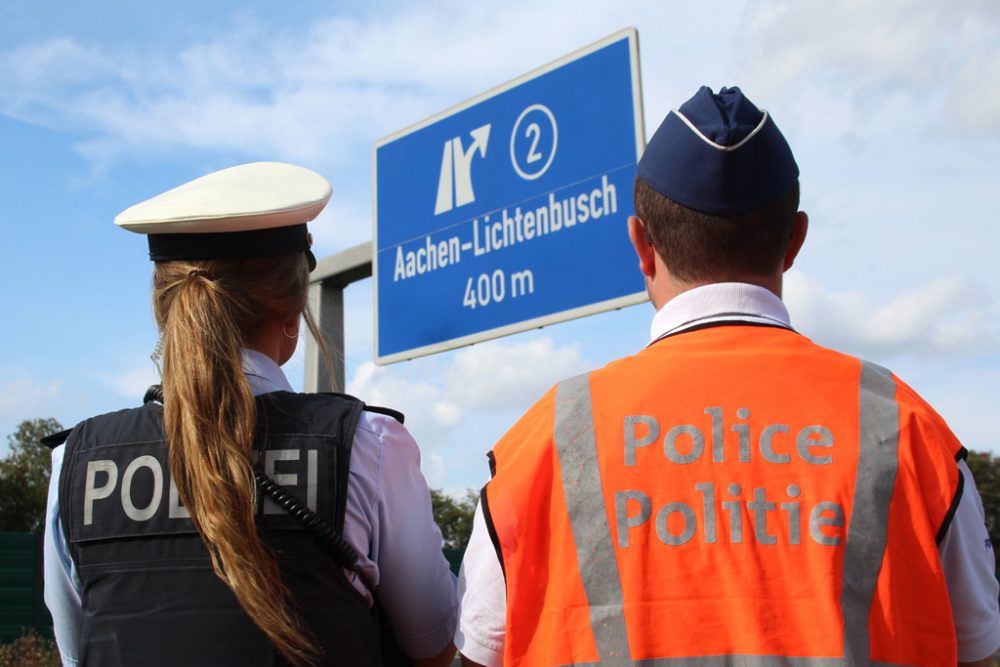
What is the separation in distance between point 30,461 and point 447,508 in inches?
519

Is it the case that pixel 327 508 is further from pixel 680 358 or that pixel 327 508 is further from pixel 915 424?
pixel 915 424

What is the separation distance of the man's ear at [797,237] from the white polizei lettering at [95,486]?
1.26m

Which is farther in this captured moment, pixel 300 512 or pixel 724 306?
pixel 300 512

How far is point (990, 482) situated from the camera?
45.6 metres

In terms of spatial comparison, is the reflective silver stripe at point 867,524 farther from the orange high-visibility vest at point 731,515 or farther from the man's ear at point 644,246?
the man's ear at point 644,246

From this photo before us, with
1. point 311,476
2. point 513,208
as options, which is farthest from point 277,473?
point 513,208

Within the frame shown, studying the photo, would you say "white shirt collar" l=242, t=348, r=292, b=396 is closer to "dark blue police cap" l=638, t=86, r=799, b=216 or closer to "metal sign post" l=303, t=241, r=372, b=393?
"dark blue police cap" l=638, t=86, r=799, b=216

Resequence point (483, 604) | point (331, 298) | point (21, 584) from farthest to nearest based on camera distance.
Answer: point (21, 584), point (331, 298), point (483, 604)

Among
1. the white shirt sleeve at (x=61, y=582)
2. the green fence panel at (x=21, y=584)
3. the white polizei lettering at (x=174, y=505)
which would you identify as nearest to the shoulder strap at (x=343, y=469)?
the white polizei lettering at (x=174, y=505)

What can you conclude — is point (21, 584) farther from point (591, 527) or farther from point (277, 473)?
point (591, 527)

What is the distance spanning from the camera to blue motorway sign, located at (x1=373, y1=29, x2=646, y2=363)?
15.0 feet

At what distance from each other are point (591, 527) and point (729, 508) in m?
0.21

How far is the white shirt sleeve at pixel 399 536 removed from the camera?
217 centimetres

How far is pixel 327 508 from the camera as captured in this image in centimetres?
210
